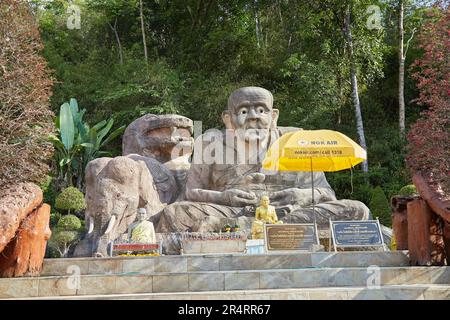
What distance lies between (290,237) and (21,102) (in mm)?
4413

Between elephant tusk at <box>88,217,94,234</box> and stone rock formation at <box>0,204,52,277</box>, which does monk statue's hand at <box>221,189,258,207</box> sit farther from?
stone rock formation at <box>0,204,52,277</box>

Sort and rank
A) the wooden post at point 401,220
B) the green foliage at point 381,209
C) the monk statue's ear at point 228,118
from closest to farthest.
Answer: the wooden post at point 401,220
the monk statue's ear at point 228,118
the green foliage at point 381,209

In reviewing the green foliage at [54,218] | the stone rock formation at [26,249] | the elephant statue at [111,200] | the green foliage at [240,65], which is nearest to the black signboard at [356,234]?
the stone rock formation at [26,249]

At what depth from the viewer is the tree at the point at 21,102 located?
759 cm

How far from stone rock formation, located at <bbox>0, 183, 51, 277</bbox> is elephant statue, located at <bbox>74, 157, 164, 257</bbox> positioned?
14.3ft

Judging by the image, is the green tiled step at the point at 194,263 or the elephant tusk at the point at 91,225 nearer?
the green tiled step at the point at 194,263

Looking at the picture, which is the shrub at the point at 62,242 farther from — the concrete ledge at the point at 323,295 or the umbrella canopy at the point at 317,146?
the concrete ledge at the point at 323,295

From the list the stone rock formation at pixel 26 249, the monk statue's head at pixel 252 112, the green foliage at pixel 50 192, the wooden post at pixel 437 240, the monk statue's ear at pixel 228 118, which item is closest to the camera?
the stone rock formation at pixel 26 249

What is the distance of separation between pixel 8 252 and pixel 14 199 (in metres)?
0.76

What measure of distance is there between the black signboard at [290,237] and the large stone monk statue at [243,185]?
2.95 m

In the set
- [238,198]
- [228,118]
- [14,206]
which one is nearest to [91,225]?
[238,198]

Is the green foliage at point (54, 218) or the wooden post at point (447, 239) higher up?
the green foliage at point (54, 218)

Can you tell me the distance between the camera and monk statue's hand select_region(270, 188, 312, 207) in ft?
44.9

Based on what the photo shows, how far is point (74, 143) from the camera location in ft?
70.2
